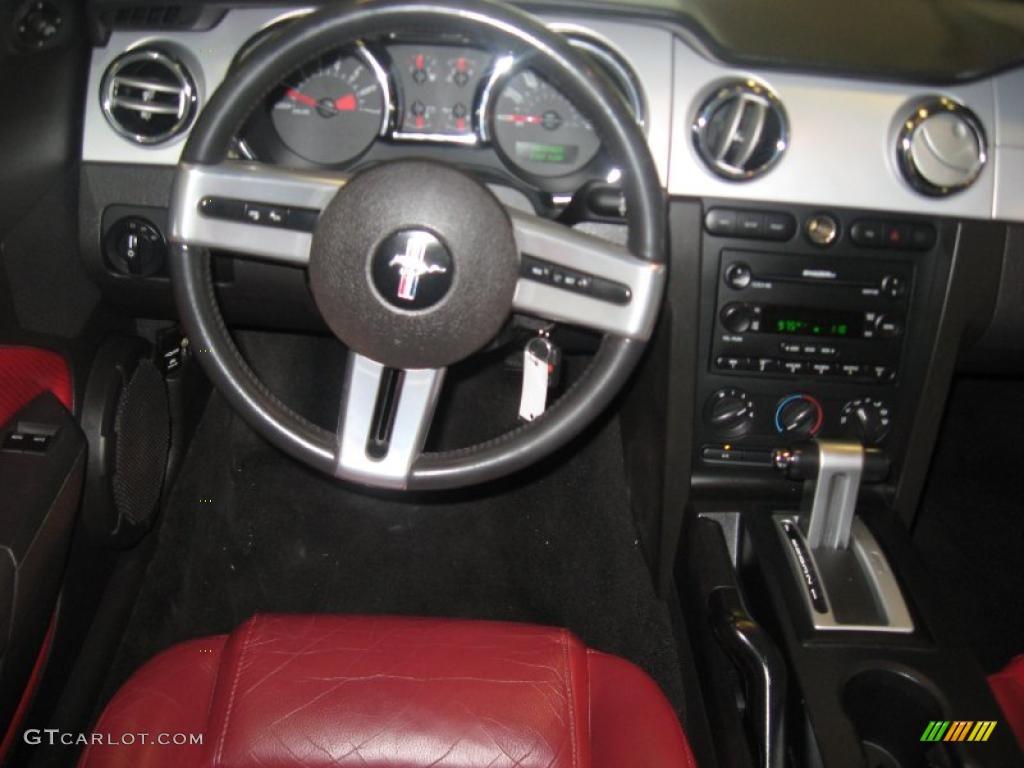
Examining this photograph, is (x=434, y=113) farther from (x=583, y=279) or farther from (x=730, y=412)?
(x=730, y=412)

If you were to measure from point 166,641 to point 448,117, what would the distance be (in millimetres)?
1068

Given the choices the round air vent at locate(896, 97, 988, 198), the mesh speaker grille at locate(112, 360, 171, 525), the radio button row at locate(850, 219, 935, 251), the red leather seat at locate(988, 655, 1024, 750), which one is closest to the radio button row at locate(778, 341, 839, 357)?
the radio button row at locate(850, 219, 935, 251)

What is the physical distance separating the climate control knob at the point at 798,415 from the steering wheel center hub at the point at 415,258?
0.62 metres

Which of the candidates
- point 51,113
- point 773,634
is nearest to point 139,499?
A: point 51,113

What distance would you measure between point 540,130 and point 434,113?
0.51ft

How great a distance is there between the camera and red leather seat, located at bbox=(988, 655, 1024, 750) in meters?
1.16

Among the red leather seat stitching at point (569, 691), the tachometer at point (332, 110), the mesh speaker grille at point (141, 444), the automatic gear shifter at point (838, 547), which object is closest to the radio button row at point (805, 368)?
the automatic gear shifter at point (838, 547)

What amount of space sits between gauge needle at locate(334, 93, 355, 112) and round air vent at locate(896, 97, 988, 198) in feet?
2.54

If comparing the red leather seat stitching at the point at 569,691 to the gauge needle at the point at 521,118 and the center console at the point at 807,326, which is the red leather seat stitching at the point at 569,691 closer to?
the center console at the point at 807,326

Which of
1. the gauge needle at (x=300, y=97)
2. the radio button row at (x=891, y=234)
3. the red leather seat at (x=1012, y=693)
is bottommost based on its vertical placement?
the red leather seat at (x=1012, y=693)

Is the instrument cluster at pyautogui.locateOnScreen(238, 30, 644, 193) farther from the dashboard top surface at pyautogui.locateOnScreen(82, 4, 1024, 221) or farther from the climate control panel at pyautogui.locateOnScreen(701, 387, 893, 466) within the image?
the climate control panel at pyautogui.locateOnScreen(701, 387, 893, 466)

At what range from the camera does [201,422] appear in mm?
1965

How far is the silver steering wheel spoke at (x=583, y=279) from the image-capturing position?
3.42 feet

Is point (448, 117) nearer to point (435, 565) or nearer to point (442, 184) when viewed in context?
point (442, 184)
